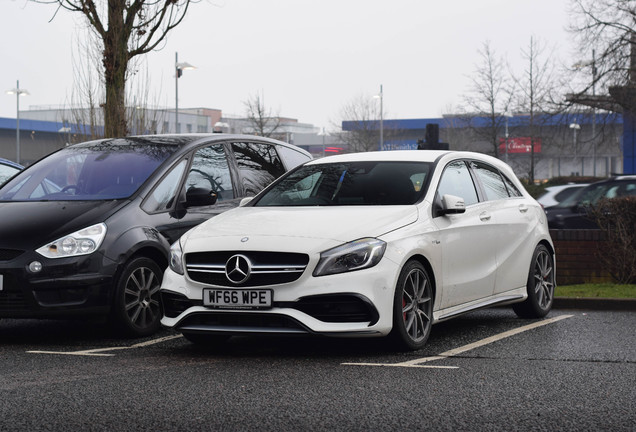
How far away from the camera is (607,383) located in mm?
6020

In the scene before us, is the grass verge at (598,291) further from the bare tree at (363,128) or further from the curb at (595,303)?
the bare tree at (363,128)

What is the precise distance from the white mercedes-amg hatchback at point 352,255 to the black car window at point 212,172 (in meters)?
0.88

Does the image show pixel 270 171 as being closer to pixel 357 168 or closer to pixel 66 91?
pixel 357 168

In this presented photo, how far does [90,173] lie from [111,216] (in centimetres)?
108

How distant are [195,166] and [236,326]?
257cm

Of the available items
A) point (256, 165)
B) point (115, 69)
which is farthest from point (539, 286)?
point (115, 69)

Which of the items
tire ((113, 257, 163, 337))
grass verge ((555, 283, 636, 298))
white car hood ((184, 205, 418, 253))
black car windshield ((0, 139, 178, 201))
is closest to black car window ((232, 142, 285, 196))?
black car windshield ((0, 139, 178, 201))

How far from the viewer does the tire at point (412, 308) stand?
6.86 m

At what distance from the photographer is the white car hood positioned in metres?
6.75

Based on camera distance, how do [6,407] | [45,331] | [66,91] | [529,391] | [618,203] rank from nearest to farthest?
[6,407] < [529,391] < [45,331] < [618,203] < [66,91]

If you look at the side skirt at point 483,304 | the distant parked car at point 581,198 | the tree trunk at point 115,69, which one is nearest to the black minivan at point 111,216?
the side skirt at point 483,304

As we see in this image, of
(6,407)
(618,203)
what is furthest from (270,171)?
(6,407)

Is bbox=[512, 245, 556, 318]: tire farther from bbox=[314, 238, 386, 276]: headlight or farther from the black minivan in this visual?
bbox=[314, 238, 386, 276]: headlight

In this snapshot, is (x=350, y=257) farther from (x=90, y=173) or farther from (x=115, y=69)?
(x=115, y=69)
